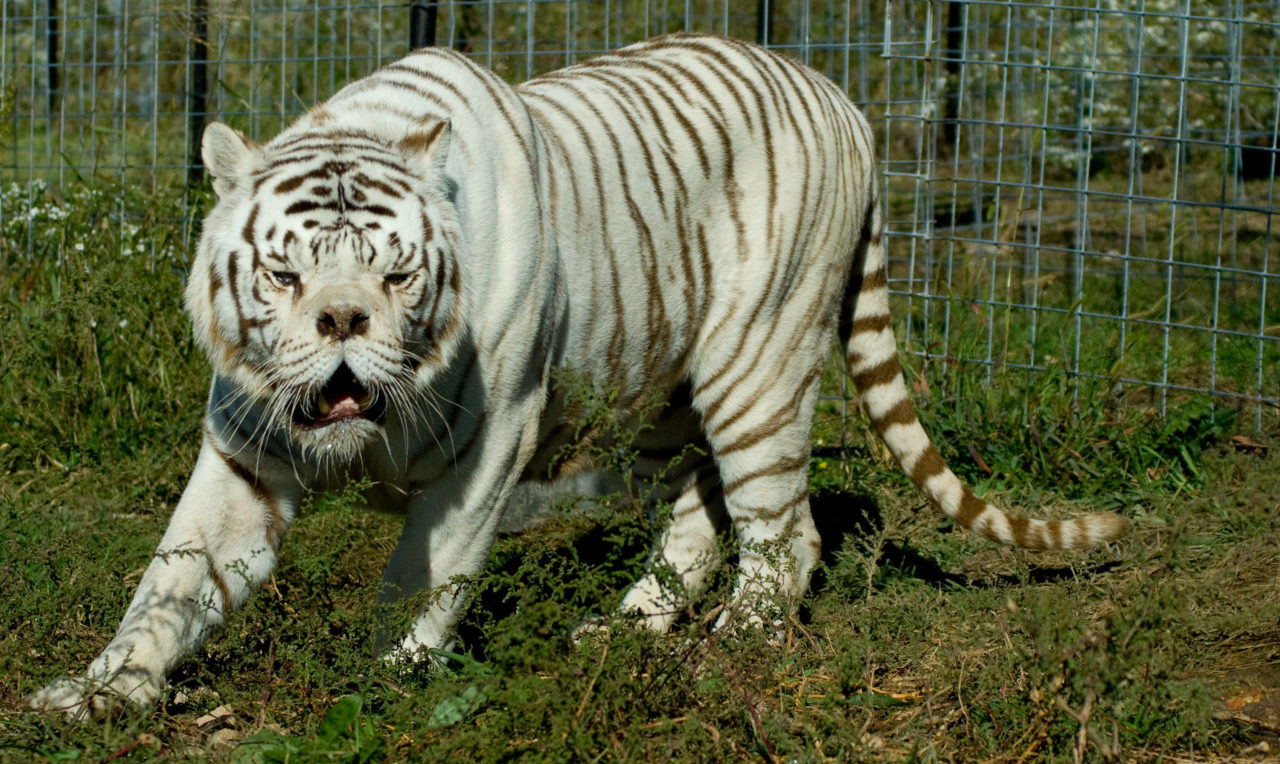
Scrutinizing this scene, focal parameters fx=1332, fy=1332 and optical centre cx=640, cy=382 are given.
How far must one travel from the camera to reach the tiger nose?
2416mm

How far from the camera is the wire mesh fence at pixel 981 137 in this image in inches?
190

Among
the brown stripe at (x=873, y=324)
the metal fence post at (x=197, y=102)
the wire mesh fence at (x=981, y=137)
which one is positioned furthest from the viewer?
the metal fence post at (x=197, y=102)

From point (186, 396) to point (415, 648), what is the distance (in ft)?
6.35

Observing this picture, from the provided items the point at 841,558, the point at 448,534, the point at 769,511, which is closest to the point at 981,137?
the point at 841,558

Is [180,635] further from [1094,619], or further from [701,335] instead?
[1094,619]

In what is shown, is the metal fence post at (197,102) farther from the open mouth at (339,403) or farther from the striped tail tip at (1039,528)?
the striped tail tip at (1039,528)

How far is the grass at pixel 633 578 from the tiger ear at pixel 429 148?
691 millimetres

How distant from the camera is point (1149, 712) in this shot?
2541 mm

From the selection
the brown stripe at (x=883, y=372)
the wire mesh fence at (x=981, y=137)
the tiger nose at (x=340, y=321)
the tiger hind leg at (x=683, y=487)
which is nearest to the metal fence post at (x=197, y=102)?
the wire mesh fence at (x=981, y=137)

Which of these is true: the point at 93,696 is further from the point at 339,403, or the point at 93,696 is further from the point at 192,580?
the point at 339,403

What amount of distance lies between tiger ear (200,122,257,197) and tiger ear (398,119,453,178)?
318 millimetres

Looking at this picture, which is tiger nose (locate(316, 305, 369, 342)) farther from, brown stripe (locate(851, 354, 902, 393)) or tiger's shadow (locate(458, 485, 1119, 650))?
brown stripe (locate(851, 354, 902, 393))

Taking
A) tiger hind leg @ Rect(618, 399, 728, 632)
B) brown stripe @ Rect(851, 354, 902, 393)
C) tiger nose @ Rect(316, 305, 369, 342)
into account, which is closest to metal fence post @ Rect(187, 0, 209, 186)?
tiger hind leg @ Rect(618, 399, 728, 632)

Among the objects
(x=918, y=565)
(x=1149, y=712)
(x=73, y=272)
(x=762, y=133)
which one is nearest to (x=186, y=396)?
(x=73, y=272)
